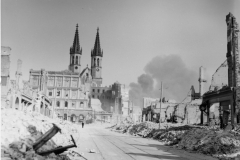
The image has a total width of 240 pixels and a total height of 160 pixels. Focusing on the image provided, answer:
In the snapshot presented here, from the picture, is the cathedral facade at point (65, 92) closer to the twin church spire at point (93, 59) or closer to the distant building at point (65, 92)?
the distant building at point (65, 92)

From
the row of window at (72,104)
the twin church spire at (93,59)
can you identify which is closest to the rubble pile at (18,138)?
the row of window at (72,104)

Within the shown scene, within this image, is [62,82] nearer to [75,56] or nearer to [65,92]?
[65,92]

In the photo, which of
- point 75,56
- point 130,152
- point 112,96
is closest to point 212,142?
point 130,152

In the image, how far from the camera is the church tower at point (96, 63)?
143750mm

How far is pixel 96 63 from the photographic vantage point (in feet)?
486

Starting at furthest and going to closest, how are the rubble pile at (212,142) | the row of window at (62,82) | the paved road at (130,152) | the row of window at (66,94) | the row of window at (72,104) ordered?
1. the row of window at (62,82)
2. the row of window at (66,94)
3. the row of window at (72,104)
4. the rubble pile at (212,142)
5. the paved road at (130,152)

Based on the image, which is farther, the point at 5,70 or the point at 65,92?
the point at 65,92

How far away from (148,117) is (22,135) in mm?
65640

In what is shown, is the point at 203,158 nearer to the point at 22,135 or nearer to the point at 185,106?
the point at 22,135

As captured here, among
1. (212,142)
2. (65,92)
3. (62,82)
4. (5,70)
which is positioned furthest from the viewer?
(62,82)

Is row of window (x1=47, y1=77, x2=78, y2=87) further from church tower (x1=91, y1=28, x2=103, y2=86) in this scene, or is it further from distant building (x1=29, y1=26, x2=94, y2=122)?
church tower (x1=91, y1=28, x2=103, y2=86)

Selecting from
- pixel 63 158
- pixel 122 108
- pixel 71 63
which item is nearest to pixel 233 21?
pixel 63 158

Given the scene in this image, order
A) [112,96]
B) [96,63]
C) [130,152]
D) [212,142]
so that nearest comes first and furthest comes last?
[130,152], [212,142], [112,96], [96,63]

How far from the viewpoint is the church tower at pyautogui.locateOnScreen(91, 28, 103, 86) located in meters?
144
